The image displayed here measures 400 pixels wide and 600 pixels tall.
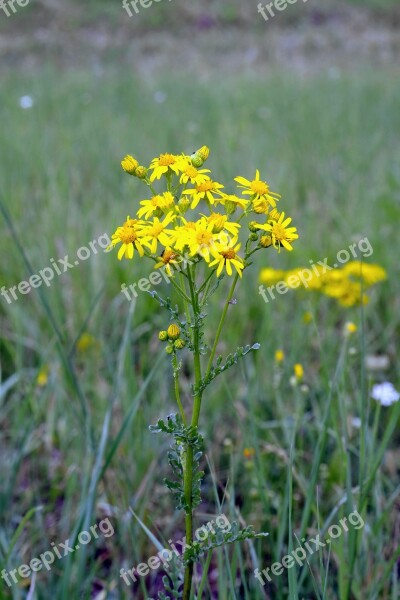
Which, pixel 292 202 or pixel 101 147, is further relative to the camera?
pixel 101 147

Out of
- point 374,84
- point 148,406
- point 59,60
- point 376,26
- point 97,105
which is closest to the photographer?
point 148,406

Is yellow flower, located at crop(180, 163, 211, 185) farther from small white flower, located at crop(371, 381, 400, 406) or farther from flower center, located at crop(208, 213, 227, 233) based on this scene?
small white flower, located at crop(371, 381, 400, 406)

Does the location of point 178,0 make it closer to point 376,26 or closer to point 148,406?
point 376,26

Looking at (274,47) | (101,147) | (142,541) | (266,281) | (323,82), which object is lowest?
(142,541)

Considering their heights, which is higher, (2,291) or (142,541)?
(2,291)

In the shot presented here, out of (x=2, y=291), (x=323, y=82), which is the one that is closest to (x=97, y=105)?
(x=323, y=82)

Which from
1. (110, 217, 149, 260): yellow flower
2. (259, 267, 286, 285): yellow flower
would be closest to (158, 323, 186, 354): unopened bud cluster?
(110, 217, 149, 260): yellow flower
